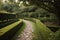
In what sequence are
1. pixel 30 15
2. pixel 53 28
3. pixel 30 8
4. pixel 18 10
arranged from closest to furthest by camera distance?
pixel 53 28 < pixel 30 15 < pixel 30 8 < pixel 18 10

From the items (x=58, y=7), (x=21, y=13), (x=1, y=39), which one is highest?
(x=1, y=39)

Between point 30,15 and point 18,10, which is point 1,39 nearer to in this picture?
point 30,15

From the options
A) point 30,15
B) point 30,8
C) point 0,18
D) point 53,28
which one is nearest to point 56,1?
point 53,28

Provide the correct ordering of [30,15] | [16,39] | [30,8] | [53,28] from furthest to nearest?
[30,8]
[30,15]
[53,28]
[16,39]

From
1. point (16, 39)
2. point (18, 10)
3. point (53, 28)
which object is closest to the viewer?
point (16, 39)

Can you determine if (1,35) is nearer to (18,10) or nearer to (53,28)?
(53,28)

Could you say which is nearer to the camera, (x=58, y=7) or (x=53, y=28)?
(x=53, y=28)

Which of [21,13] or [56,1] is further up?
[56,1]

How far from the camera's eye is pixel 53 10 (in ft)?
58.1

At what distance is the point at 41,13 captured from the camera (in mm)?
35594

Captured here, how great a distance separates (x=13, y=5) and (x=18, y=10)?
10.2ft

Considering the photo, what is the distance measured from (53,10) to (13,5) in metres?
32.6

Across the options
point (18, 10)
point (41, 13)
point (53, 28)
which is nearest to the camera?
point (53, 28)

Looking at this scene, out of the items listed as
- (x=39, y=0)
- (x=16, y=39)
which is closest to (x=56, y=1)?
(x=39, y=0)
